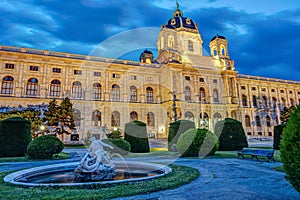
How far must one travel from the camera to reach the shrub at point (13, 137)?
13.8 metres

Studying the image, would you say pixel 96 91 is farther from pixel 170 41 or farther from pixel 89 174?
pixel 89 174

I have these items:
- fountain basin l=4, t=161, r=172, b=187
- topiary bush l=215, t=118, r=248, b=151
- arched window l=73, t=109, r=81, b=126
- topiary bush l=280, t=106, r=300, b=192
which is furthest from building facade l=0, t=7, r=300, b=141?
topiary bush l=280, t=106, r=300, b=192

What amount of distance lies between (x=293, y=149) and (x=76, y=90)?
33.6m

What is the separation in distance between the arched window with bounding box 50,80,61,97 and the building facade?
0.15 m

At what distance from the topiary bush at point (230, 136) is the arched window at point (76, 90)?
2509cm

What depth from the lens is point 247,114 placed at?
149 feet

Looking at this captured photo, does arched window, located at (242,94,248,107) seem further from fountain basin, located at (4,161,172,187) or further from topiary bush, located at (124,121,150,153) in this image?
fountain basin, located at (4,161,172,187)

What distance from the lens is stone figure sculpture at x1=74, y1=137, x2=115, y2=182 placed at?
6344mm

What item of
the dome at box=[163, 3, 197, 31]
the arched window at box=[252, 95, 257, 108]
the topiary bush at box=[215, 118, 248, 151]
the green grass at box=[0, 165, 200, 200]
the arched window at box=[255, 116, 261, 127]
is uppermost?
the dome at box=[163, 3, 197, 31]

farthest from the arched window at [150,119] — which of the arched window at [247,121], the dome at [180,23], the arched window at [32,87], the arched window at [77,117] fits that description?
the arched window at [247,121]

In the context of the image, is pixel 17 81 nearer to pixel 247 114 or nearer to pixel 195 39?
pixel 195 39

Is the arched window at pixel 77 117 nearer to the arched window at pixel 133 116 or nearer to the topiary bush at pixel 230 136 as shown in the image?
the arched window at pixel 133 116

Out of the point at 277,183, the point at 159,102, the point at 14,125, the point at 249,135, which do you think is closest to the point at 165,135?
the point at 159,102

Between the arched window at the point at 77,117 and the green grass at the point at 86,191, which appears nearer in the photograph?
the green grass at the point at 86,191
